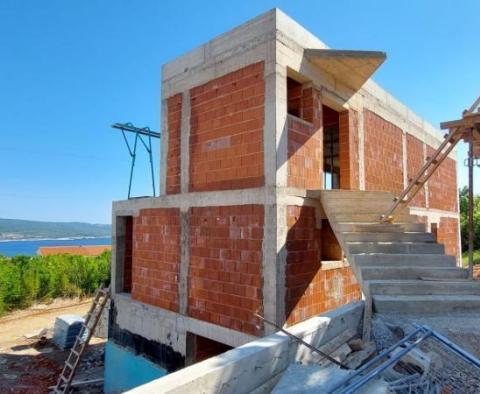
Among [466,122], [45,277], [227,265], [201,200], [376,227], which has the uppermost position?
[466,122]

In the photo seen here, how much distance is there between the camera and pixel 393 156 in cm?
944

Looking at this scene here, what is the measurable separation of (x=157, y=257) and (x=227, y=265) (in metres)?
2.21

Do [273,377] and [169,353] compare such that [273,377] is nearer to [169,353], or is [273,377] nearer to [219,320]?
[219,320]

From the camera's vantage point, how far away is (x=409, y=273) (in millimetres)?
4613

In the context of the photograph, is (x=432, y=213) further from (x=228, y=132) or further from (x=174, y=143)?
(x=174, y=143)

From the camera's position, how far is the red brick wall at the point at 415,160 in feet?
33.6

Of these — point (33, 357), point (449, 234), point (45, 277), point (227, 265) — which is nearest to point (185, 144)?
point (227, 265)

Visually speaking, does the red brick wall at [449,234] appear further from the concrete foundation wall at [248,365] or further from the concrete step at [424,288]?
the concrete foundation wall at [248,365]

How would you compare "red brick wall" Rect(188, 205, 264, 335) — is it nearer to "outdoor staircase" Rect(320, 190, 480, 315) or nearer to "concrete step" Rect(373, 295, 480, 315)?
"outdoor staircase" Rect(320, 190, 480, 315)

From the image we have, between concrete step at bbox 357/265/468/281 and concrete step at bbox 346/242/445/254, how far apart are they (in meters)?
0.39

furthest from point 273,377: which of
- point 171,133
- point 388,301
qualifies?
point 171,133

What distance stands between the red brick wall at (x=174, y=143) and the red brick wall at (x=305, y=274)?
289cm

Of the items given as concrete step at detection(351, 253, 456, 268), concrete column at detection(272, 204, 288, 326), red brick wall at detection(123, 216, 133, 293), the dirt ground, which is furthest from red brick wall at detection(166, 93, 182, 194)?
the dirt ground

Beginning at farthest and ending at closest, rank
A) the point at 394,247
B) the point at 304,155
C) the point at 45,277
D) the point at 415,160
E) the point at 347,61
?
the point at 45,277
the point at 415,160
the point at 347,61
the point at 304,155
the point at 394,247
